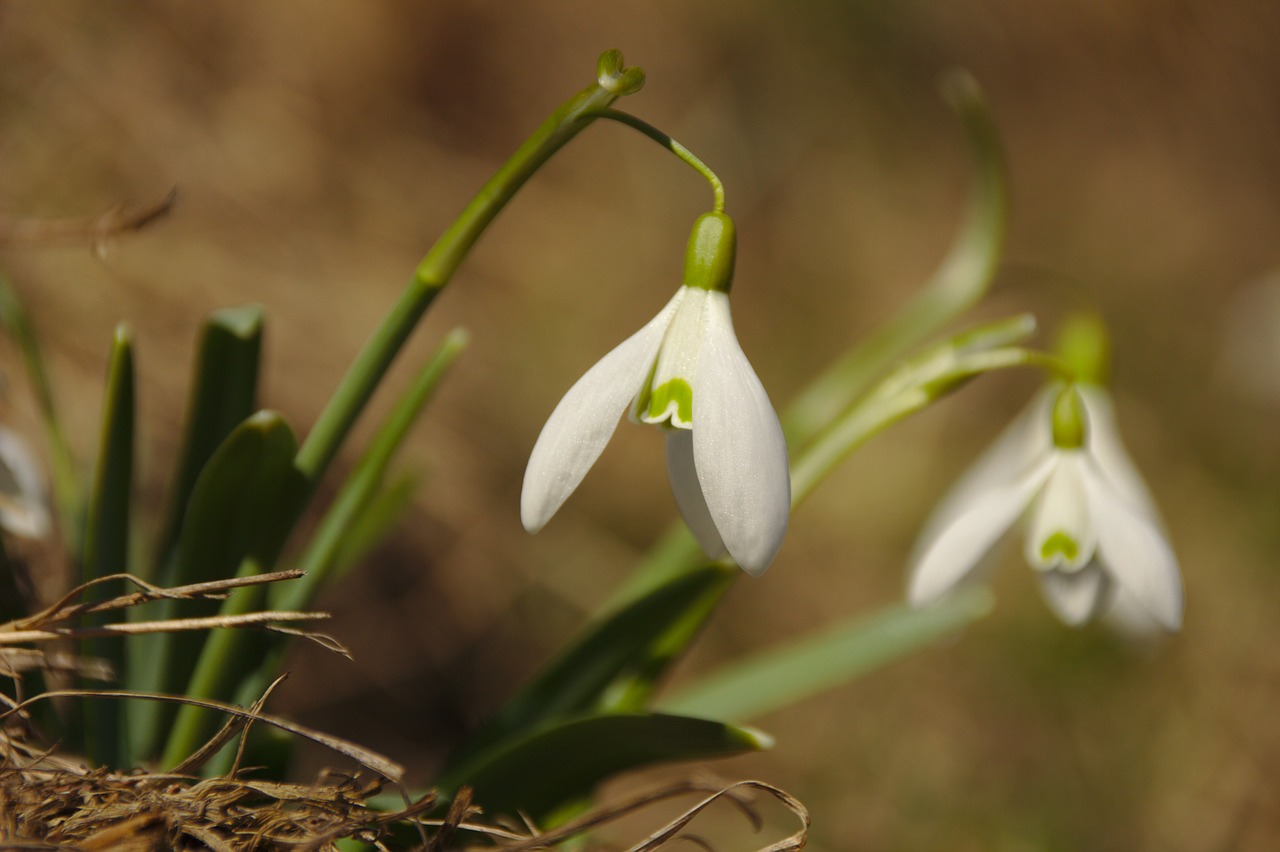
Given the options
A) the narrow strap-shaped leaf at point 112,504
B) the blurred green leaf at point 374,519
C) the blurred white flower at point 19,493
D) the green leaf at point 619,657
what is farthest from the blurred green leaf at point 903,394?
the blurred white flower at point 19,493

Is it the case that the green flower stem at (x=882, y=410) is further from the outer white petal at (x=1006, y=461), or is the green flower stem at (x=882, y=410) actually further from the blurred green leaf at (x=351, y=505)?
the blurred green leaf at (x=351, y=505)

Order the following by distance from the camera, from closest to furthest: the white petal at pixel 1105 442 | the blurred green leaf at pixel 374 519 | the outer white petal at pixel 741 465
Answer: the outer white petal at pixel 741 465, the white petal at pixel 1105 442, the blurred green leaf at pixel 374 519

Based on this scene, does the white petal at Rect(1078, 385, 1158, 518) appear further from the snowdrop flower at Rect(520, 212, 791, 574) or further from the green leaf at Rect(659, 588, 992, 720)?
the snowdrop flower at Rect(520, 212, 791, 574)

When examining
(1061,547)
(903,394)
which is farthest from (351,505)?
(1061,547)

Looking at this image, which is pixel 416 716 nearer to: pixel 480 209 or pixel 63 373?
pixel 63 373

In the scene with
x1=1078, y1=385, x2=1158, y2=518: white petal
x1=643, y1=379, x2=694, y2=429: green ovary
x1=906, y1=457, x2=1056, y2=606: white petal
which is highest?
x1=643, y1=379, x2=694, y2=429: green ovary

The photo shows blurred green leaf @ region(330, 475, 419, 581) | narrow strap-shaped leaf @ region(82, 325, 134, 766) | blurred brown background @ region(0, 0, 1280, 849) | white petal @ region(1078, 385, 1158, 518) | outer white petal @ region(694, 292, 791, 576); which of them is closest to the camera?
outer white petal @ region(694, 292, 791, 576)

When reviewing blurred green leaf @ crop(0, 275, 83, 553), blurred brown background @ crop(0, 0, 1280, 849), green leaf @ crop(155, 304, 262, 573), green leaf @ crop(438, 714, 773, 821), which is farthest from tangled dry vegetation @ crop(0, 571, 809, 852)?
blurred brown background @ crop(0, 0, 1280, 849)
